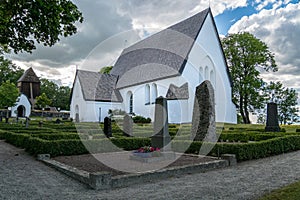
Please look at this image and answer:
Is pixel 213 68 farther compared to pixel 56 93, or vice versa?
pixel 56 93

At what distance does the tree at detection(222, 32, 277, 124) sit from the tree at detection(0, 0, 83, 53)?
30301 millimetres

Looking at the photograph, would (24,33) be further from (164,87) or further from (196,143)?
(164,87)

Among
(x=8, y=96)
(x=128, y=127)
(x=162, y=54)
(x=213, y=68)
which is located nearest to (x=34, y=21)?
(x=128, y=127)

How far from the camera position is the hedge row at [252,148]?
850 cm

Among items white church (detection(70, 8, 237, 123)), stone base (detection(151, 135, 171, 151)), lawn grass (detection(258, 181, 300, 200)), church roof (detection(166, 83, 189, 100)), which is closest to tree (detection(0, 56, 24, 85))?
white church (detection(70, 8, 237, 123))

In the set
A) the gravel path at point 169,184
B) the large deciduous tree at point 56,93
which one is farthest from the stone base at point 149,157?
the large deciduous tree at point 56,93

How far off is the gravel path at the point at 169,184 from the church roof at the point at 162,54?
67.8 ft

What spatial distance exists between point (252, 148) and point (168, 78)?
19836mm

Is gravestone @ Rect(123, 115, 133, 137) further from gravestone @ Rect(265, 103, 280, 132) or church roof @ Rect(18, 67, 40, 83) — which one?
church roof @ Rect(18, 67, 40, 83)

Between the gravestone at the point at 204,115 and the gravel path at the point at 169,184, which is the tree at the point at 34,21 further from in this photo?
the gravestone at the point at 204,115

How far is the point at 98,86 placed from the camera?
35500 millimetres

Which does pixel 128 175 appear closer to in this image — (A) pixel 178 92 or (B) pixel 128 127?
(B) pixel 128 127

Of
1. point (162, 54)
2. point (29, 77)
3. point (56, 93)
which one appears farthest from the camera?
point (56, 93)

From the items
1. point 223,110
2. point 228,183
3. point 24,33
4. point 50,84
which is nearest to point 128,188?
point 228,183
